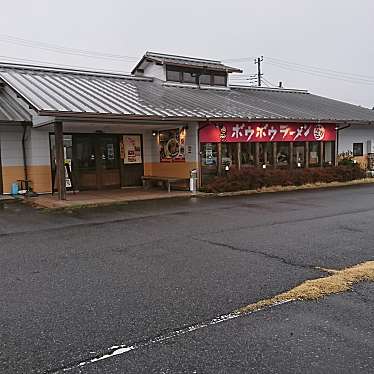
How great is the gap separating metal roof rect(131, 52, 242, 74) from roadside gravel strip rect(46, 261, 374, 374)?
54.4 ft

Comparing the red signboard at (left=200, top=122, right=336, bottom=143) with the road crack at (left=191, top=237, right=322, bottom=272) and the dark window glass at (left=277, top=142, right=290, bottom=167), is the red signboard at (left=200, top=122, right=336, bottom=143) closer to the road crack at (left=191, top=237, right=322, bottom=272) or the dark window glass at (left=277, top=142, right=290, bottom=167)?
the dark window glass at (left=277, top=142, right=290, bottom=167)

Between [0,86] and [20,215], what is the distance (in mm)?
8392

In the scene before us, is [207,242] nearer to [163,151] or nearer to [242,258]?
[242,258]

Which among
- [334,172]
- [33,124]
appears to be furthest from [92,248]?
[334,172]

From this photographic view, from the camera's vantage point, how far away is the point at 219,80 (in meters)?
21.7

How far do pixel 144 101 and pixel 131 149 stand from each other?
2.43m

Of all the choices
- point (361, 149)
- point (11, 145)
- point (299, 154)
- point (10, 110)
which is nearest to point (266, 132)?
point (299, 154)

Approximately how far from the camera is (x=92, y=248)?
6.50 metres

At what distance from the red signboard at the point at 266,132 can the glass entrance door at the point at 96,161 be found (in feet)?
13.0

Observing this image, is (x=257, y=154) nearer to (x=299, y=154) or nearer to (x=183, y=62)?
(x=299, y=154)

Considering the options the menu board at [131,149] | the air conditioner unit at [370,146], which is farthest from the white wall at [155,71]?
the air conditioner unit at [370,146]

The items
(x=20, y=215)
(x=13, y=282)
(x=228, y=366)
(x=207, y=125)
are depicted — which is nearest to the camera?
(x=228, y=366)

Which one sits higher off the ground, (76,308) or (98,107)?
(98,107)

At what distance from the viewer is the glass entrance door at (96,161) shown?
15.8 meters
